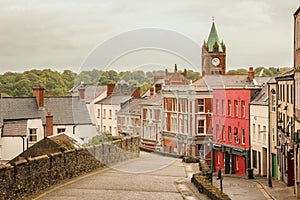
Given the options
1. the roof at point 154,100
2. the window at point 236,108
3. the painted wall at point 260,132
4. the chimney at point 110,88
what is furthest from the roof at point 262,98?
the chimney at point 110,88

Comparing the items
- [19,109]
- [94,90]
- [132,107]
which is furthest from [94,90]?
[19,109]

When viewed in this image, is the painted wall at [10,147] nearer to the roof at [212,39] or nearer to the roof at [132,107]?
the roof at [132,107]

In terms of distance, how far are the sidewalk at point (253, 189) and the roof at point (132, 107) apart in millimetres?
6745

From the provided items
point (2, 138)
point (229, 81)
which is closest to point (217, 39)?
point (229, 81)

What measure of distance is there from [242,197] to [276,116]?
9110 mm

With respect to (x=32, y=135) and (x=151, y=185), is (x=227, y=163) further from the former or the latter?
(x=151, y=185)

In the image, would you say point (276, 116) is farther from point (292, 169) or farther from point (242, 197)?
point (242, 197)

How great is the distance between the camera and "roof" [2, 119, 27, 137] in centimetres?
4659

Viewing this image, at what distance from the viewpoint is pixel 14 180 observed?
21.0 metres

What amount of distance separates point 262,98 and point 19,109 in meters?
19.6

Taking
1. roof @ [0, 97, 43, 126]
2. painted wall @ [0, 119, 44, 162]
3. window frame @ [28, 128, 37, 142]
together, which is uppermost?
roof @ [0, 97, 43, 126]

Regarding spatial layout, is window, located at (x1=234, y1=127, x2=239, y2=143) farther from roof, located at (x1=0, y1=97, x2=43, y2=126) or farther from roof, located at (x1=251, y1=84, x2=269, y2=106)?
roof, located at (x1=0, y1=97, x2=43, y2=126)

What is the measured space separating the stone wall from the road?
416mm

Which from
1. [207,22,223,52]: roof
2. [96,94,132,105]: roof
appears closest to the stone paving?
[96,94,132,105]: roof
